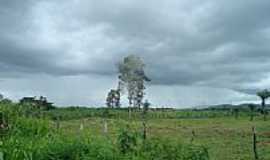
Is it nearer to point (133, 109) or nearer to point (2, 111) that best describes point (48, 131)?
point (2, 111)

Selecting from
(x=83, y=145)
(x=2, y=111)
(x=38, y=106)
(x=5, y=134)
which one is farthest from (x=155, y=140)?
(x=38, y=106)

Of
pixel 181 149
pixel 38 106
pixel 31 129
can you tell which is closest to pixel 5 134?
pixel 31 129

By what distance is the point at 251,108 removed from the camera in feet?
272

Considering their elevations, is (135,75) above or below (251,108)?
above

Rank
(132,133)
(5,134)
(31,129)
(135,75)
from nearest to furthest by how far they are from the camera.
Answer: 1. (132,133)
2. (5,134)
3. (31,129)
4. (135,75)

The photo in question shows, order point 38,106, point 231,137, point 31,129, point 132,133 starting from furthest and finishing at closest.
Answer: point 231,137 < point 38,106 < point 31,129 < point 132,133

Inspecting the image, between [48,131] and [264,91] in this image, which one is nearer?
[48,131]

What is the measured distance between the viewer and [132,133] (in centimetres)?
1036

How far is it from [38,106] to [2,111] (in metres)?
4.93

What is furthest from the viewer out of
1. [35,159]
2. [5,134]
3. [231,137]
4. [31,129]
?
[231,137]

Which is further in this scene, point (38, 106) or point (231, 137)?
point (231, 137)

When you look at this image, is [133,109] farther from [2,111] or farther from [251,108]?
[2,111]

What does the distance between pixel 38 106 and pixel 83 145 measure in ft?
28.1

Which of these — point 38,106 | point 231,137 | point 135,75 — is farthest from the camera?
point 135,75
